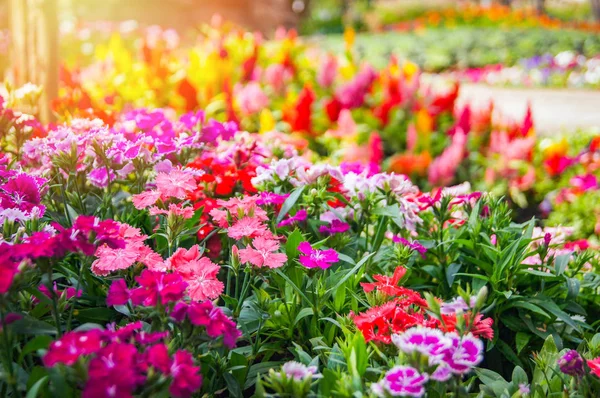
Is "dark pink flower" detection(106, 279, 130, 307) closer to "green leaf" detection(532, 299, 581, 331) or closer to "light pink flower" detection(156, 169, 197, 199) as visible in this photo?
"light pink flower" detection(156, 169, 197, 199)

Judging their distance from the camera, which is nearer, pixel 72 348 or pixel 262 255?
pixel 72 348

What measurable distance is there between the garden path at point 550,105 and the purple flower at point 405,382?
477cm

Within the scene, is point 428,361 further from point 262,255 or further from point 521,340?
point 521,340

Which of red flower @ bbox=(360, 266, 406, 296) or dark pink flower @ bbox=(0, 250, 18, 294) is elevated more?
dark pink flower @ bbox=(0, 250, 18, 294)

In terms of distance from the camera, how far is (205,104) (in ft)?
13.9

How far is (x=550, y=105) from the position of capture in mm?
8734

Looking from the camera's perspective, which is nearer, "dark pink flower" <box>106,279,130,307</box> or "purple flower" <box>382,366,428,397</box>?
"purple flower" <box>382,366,428,397</box>

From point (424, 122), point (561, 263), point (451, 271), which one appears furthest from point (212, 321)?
point (424, 122)

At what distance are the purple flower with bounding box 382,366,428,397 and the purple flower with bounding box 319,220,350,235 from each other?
707 millimetres

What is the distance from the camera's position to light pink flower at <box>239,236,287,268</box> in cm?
138

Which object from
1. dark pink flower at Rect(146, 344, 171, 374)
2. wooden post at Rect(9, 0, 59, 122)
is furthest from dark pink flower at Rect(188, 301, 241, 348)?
wooden post at Rect(9, 0, 59, 122)

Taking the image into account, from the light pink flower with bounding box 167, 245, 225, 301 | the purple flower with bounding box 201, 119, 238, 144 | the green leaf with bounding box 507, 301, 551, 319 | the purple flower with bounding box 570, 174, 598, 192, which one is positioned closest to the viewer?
the light pink flower with bounding box 167, 245, 225, 301

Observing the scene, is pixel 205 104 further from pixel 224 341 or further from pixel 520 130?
pixel 224 341

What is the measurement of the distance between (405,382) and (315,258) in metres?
0.45
